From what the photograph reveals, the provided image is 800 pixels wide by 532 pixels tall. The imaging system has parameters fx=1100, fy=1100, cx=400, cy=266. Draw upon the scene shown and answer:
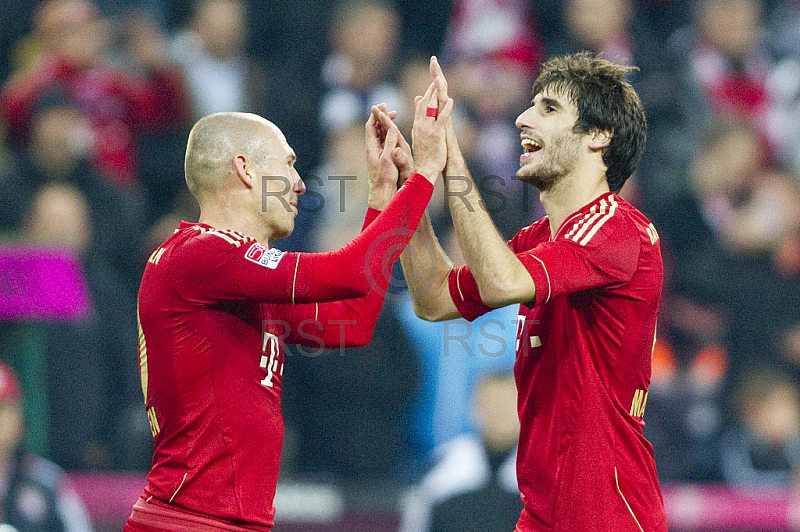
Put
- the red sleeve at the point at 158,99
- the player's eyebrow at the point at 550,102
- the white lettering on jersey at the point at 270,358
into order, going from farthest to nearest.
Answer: the red sleeve at the point at 158,99 → the player's eyebrow at the point at 550,102 → the white lettering on jersey at the point at 270,358

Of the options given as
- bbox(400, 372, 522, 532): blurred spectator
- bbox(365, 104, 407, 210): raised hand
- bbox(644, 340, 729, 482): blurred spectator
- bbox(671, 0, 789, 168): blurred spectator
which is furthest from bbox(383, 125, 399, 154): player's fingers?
bbox(671, 0, 789, 168): blurred spectator

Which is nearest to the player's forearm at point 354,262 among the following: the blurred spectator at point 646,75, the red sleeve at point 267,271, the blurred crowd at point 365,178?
the red sleeve at point 267,271

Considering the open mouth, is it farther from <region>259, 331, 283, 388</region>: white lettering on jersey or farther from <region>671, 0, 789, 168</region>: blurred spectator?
<region>671, 0, 789, 168</region>: blurred spectator

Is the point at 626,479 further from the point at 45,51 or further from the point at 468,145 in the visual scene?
the point at 45,51

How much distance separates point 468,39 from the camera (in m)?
9.20

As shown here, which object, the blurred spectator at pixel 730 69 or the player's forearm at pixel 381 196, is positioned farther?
the blurred spectator at pixel 730 69

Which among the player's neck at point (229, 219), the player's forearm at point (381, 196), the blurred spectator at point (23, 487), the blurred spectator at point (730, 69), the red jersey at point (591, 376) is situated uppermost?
the blurred spectator at point (730, 69)

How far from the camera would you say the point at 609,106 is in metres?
4.35

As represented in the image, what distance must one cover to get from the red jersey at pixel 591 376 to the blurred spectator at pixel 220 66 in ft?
16.1

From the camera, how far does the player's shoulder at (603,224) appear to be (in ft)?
13.3

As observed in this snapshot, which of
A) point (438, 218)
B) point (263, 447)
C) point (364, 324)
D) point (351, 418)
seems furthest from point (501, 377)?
point (263, 447)

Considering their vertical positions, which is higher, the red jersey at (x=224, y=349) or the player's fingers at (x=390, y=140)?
the player's fingers at (x=390, y=140)

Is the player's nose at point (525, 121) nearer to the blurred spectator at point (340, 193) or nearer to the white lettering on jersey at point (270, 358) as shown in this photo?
the white lettering on jersey at point (270, 358)

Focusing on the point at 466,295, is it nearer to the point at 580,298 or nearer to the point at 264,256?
the point at 580,298
